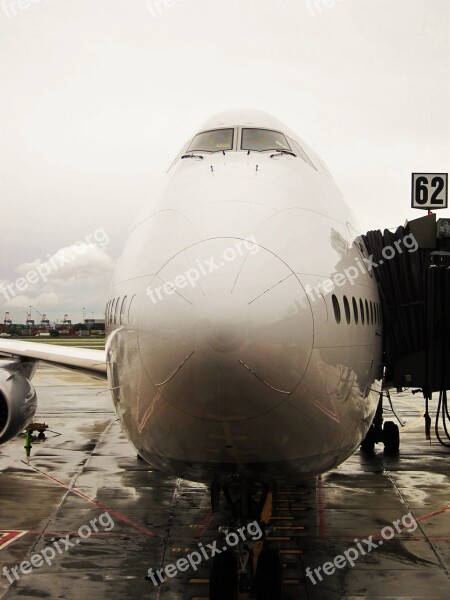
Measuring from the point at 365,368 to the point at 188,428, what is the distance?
7.96ft

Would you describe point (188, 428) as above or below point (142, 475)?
above

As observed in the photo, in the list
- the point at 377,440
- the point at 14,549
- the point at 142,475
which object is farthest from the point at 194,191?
the point at 377,440

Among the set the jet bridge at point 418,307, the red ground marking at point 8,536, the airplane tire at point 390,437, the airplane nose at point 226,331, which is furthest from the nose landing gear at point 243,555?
the airplane tire at point 390,437

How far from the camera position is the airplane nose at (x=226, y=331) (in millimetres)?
5477

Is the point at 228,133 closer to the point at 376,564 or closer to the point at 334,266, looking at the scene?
the point at 334,266

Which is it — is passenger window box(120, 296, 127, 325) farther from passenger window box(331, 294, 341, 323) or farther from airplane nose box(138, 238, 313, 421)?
passenger window box(331, 294, 341, 323)

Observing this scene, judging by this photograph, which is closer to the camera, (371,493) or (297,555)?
(297,555)

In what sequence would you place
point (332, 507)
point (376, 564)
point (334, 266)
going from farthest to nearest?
1. point (332, 507)
2. point (376, 564)
3. point (334, 266)

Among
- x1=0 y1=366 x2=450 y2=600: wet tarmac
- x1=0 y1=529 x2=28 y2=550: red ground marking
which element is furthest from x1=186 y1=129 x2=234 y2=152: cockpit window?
x1=0 y1=529 x2=28 y2=550: red ground marking

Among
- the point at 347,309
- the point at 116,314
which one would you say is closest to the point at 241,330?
the point at 347,309

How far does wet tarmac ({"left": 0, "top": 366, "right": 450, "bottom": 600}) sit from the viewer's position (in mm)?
8914

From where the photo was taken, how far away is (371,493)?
1375 cm

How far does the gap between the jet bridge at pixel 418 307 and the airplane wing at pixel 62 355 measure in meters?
5.59

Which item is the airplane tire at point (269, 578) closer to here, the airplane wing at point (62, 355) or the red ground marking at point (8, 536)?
the red ground marking at point (8, 536)
